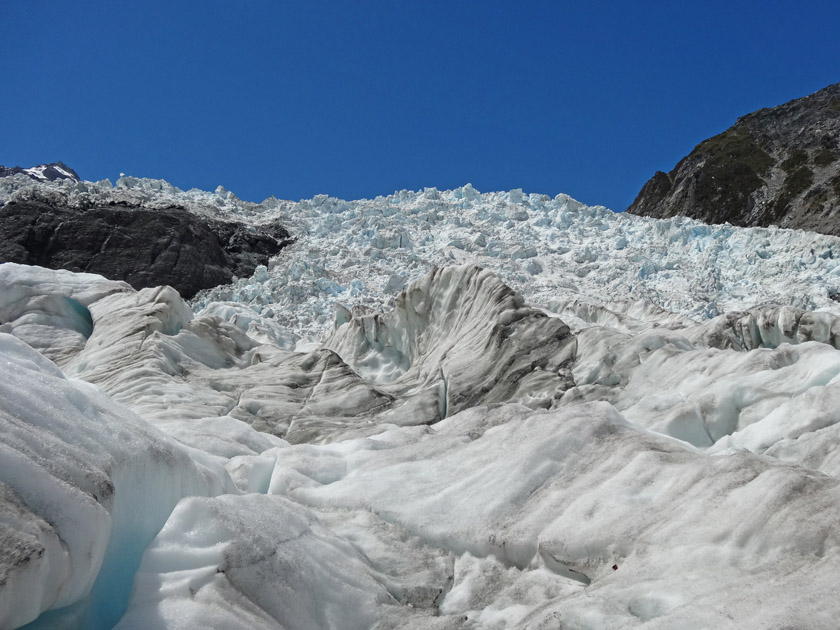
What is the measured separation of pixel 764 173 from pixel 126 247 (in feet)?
→ 199

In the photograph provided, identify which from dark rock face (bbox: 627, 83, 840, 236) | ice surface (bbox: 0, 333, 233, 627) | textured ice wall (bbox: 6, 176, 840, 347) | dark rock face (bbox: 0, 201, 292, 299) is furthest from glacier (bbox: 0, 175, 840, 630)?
dark rock face (bbox: 627, 83, 840, 236)

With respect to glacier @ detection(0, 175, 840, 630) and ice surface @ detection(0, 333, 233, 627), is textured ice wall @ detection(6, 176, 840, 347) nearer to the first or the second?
glacier @ detection(0, 175, 840, 630)

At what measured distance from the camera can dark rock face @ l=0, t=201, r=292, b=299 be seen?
139 feet

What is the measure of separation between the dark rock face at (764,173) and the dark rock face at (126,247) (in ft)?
148

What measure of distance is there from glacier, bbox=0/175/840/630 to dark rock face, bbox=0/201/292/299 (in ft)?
77.9

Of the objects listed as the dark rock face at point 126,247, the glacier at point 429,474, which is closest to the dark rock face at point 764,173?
the dark rock face at point 126,247

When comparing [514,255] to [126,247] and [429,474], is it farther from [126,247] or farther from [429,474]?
[429,474]

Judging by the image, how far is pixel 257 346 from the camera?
1991 centimetres

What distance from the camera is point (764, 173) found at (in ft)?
240

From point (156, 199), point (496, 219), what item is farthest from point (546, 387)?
point (156, 199)

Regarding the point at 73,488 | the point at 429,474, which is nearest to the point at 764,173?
the point at 429,474

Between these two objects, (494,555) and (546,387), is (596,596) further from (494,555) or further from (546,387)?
(546,387)

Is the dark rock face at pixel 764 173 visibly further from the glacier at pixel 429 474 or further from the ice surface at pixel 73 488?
the ice surface at pixel 73 488

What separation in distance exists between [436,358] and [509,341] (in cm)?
216
